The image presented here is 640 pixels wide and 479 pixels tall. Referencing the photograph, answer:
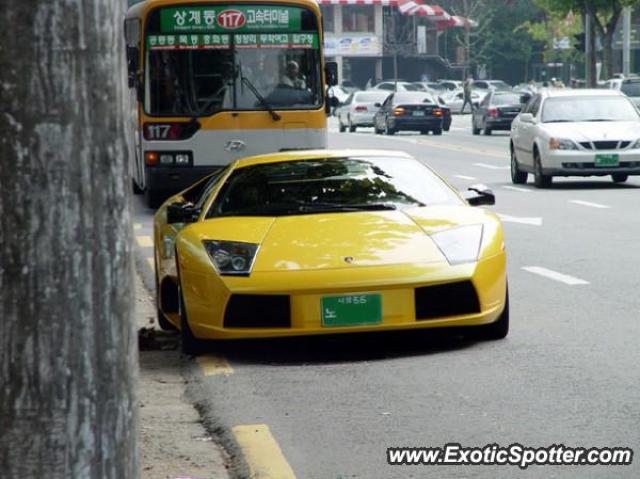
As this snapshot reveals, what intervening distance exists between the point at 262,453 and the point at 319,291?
94.6 inches

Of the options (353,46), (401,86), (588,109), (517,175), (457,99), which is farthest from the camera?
(353,46)

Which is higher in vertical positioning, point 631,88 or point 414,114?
point 631,88

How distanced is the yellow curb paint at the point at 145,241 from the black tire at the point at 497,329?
7798mm

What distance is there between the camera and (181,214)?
10273mm

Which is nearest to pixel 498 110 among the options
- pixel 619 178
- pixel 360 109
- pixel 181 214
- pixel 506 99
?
pixel 506 99

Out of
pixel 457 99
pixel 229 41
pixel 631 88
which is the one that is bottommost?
pixel 457 99

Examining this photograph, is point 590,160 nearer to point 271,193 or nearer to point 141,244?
point 141,244

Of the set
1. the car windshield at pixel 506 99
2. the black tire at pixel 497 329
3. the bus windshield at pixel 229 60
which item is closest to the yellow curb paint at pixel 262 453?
the black tire at pixel 497 329

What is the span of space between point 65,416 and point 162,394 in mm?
5070

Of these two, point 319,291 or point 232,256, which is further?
point 232,256

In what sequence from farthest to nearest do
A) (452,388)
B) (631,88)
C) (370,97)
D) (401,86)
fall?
(401,86), (370,97), (631,88), (452,388)

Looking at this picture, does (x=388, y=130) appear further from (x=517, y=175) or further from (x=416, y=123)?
(x=517, y=175)

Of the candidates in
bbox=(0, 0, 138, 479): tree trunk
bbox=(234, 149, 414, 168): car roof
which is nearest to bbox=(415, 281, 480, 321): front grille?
bbox=(234, 149, 414, 168): car roof

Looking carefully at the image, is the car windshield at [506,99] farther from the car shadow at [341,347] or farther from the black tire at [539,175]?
the car shadow at [341,347]
